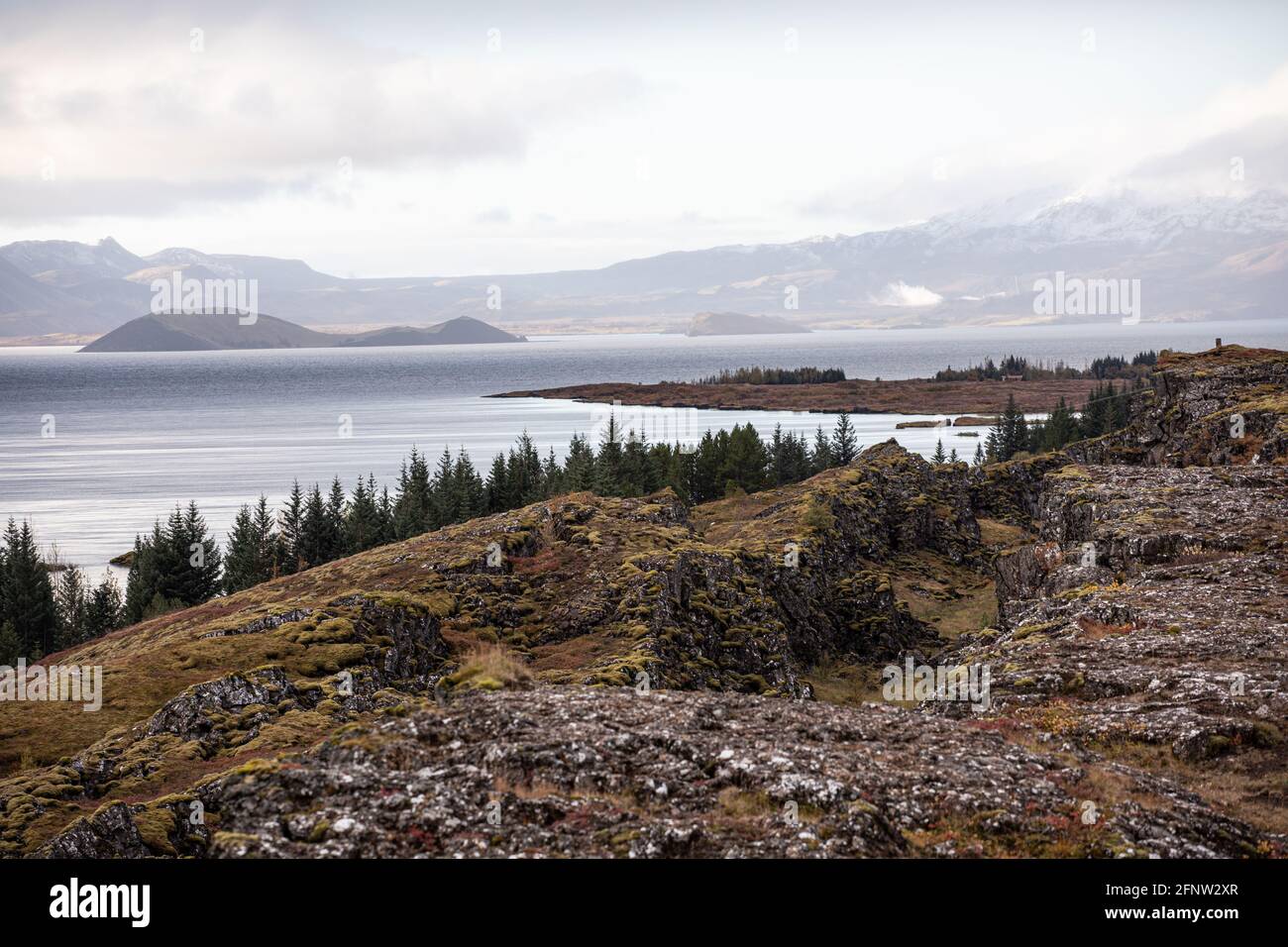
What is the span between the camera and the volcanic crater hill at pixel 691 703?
18.5m

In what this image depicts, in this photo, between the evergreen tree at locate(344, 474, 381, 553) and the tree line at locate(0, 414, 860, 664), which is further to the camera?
the evergreen tree at locate(344, 474, 381, 553)

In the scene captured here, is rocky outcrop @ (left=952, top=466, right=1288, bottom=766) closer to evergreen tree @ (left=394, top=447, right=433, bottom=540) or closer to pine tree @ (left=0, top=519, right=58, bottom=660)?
evergreen tree @ (left=394, top=447, right=433, bottom=540)

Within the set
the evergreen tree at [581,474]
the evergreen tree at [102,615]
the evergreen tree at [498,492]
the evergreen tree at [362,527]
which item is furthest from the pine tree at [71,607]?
the evergreen tree at [581,474]

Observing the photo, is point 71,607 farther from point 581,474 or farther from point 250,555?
point 581,474

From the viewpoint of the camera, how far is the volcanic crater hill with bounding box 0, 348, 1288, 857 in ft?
60.5

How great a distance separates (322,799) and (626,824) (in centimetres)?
576

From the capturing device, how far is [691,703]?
24.7 meters

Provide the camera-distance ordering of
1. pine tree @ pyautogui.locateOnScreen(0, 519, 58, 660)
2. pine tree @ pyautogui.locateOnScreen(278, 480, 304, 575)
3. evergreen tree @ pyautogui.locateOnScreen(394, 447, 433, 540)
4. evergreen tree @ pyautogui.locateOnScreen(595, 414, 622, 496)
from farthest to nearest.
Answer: pine tree @ pyautogui.locateOnScreen(278, 480, 304, 575) < evergreen tree @ pyautogui.locateOnScreen(394, 447, 433, 540) < evergreen tree @ pyautogui.locateOnScreen(595, 414, 622, 496) < pine tree @ pyautogui.locateOnScreen(0, 519, 58, 660)

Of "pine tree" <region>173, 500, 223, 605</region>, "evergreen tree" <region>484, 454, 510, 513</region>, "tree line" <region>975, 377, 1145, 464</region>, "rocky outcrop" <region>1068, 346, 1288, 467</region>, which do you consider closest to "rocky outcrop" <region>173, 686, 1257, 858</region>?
"rocky outcrop" <region>1068, 346, 1288, 467</region>

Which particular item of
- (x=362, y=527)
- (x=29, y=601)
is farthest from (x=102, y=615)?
(x=362, y=527)

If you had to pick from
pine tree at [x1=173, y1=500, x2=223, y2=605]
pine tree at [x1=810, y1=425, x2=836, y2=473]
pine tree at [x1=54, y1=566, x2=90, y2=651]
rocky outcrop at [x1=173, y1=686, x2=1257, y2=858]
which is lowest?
pine tree at [x1=54, y1=566, x2=90, y2=651]
